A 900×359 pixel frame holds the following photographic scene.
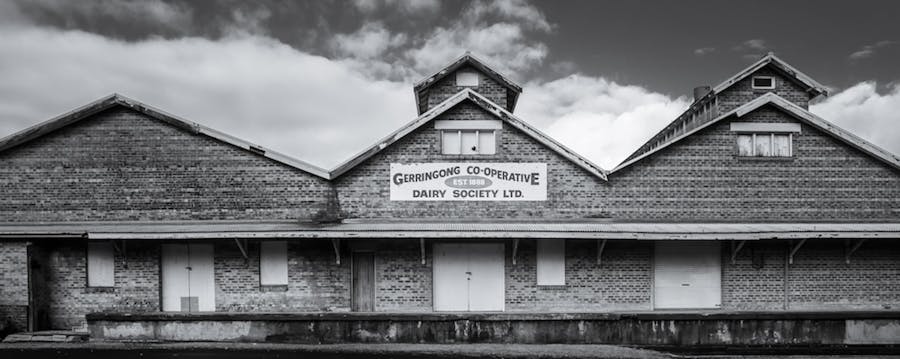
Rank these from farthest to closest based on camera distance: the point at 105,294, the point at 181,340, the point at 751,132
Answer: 1. the point at 751,132
2. the point at 105,294
3. the point at 181,340

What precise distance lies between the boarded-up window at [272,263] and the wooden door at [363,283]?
6.08 ft

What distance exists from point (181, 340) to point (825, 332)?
1451cm

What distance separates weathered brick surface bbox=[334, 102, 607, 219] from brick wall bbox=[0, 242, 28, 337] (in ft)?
25.9

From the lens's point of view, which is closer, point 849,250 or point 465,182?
point 849,250

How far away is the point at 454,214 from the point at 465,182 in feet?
3.04

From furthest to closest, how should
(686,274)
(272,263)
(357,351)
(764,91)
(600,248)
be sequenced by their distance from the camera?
(764,91), (686,274), (272,263), (600,248), (357,351)

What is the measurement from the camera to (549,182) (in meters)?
15.2

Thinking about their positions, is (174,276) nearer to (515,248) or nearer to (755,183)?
(515,248)

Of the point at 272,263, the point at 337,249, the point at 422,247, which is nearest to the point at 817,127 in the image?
the point at 422,247

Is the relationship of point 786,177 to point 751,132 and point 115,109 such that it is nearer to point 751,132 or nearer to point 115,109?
point 751,132

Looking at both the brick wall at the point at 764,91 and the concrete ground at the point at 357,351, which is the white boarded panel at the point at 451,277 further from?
the brick wall at the point at 764,91

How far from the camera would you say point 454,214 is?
15.1 meters

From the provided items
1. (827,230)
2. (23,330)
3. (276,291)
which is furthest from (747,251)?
(23,330)

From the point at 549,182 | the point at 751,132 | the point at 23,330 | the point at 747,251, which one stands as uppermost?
the point at 751,132
